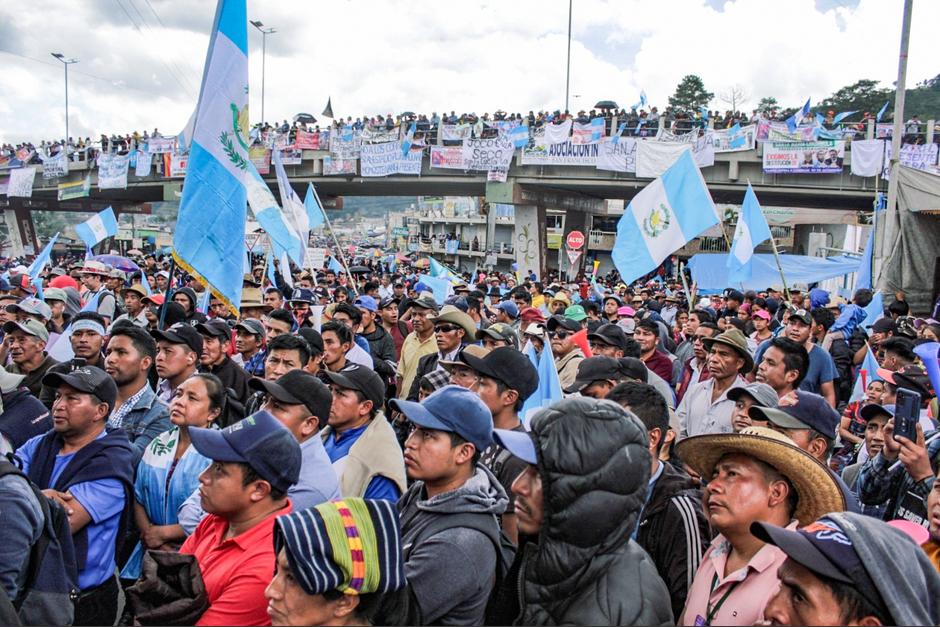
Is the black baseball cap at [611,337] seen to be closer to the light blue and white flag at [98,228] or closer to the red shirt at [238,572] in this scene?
the red shirt at [238,572]

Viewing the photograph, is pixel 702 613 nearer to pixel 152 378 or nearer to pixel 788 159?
pixel 152 378

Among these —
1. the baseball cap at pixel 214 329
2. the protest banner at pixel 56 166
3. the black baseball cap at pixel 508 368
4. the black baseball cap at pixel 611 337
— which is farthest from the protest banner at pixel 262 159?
the black baseball cap at pixel 508 368

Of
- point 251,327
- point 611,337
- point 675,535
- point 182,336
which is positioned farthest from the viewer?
point 251,327

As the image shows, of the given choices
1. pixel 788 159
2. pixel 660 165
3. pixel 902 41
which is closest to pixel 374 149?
pixel 660 165

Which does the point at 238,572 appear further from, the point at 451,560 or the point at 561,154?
the point at 561,154

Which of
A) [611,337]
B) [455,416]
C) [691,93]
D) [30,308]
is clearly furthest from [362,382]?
[691,93]

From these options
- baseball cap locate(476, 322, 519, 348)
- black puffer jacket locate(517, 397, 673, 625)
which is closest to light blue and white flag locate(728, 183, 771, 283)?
baseball cap locate(476, 322, 519, 348)

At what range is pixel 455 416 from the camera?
9.44 ft

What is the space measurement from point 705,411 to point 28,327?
5275 millimetres

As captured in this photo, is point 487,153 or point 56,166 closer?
point 487,153

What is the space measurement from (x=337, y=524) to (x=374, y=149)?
29.6m

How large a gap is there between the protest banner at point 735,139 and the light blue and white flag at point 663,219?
16288 millimetres

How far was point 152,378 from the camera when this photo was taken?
6.70 metres

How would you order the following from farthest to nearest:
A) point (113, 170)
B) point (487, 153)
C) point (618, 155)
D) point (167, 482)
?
point (113, 170) → point (487, 153) → point (618, 155) → point (167, 482)
